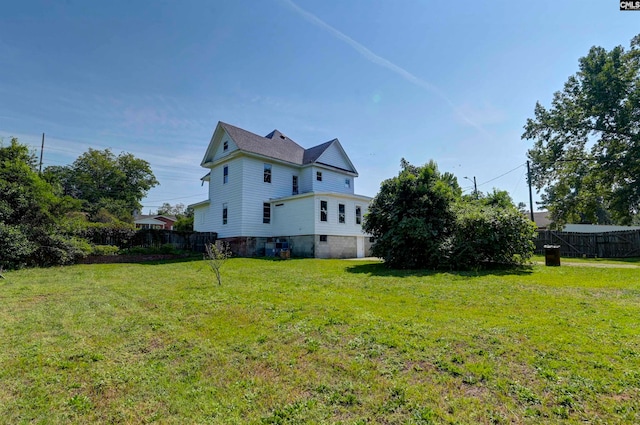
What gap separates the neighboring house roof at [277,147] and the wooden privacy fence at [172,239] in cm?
620

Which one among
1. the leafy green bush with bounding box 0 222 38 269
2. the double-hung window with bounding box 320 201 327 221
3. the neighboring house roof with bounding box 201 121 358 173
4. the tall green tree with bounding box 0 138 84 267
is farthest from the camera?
the neighboring house roof with bounding box 201 121 358 173

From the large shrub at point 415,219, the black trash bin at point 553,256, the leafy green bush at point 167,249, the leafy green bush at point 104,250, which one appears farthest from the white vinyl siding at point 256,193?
the black trash bin at point 553,256

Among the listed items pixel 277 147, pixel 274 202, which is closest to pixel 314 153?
pixel 277 147

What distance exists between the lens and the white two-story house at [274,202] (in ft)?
64.2

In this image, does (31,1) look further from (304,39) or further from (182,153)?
(182,153)

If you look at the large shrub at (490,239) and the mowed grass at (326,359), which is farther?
the large shrub at (490,239)

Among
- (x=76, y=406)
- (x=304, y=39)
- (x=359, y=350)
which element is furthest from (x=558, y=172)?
(x=76, y=406)

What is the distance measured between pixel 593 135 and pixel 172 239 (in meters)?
30.6

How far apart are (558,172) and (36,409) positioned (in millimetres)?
30385

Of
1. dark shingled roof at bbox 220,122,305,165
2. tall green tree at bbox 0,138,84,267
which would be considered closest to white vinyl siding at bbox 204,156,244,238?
dark shingled roof at bbox 220,122,305,165

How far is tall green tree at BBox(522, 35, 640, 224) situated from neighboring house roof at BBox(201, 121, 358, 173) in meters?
15.3

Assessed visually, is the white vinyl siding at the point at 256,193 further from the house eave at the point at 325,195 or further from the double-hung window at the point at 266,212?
the house eave at the point at 325,195

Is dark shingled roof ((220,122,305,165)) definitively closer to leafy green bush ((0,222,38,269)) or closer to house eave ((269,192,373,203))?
house eave ((269,192,373,203))

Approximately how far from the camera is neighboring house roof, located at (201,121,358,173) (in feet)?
68.6
